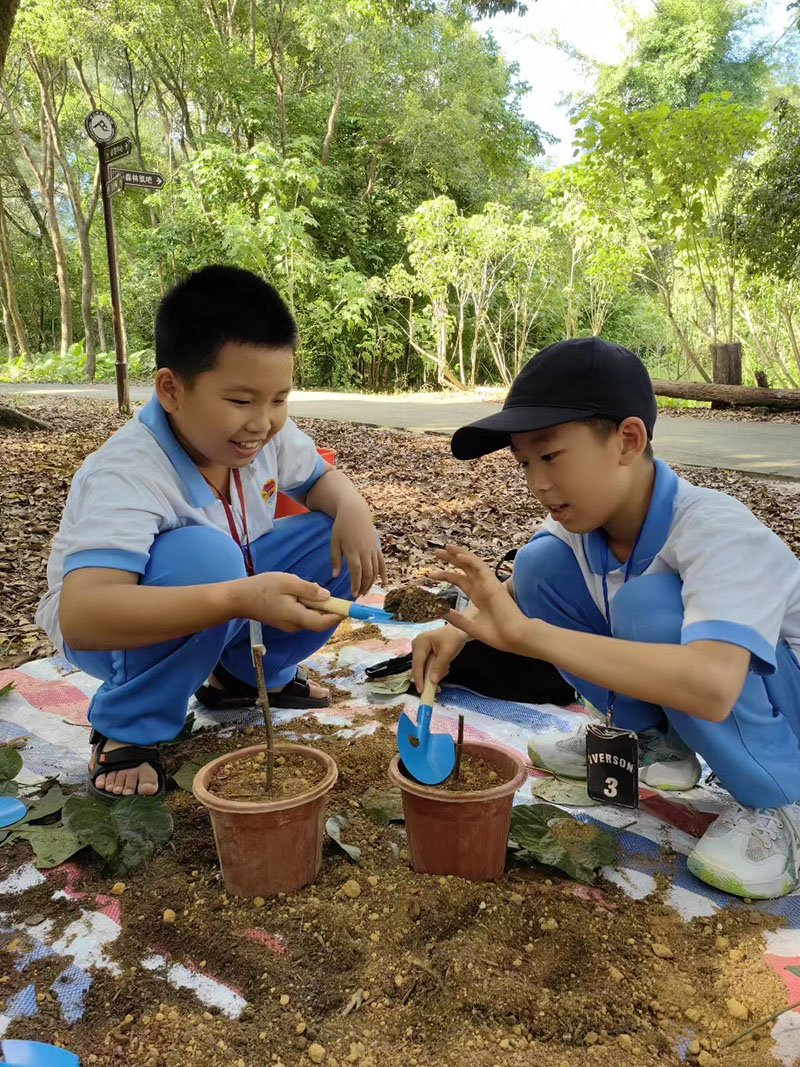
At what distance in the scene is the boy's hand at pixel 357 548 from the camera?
214cm

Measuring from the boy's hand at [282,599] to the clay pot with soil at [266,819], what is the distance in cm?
8

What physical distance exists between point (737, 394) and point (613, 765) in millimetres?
9545

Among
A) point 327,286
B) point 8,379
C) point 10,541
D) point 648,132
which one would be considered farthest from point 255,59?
point 10,541

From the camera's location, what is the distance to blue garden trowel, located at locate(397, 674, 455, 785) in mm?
1502

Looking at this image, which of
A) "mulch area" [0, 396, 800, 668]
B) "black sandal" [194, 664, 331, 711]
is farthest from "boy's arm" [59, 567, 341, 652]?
"mulch area" [0, 396, 800, 668]

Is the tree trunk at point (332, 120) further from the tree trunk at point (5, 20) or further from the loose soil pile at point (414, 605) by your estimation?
the loose soil pile at point (414, 605)

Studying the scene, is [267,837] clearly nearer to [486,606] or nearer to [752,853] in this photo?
[486,606]

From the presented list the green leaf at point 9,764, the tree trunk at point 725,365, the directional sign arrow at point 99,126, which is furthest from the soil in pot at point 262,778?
the tree trunk at point 725,365

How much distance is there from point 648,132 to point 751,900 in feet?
34.5

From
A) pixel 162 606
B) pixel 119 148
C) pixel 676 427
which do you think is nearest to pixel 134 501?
pixel 162 606

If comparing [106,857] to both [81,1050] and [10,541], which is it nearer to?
[81,1050]

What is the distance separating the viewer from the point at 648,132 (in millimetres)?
9938

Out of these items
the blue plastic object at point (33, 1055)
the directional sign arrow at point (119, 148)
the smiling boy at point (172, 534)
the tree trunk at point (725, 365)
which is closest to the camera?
the blue plastic object at point (33, 1055)

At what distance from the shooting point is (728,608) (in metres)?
1.39
